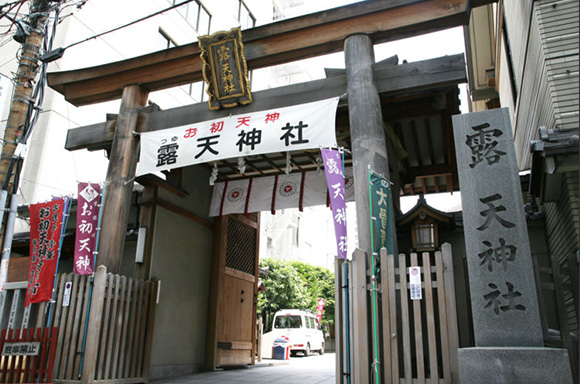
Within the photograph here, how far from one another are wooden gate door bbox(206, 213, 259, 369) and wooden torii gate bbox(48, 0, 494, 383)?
3.57 m

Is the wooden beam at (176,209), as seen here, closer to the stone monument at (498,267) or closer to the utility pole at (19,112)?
the utility pole at (19,112)

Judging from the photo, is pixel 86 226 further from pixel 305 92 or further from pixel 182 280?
pixel 305 92

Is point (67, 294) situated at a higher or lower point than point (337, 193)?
lower

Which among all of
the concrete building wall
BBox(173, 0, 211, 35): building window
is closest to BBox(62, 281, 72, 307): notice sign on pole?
the concrete building wall

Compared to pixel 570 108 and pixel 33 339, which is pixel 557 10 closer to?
pixel 570 108

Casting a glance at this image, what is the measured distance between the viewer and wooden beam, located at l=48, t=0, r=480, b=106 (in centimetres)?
834

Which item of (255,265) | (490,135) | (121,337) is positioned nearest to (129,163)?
(121,337)

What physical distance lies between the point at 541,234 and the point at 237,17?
76.7 feet

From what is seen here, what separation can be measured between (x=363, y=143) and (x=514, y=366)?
415cm

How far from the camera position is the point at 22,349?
8.01 meters

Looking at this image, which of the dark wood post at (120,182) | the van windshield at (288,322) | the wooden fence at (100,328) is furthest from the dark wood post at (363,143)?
the van windshield at (288,322)

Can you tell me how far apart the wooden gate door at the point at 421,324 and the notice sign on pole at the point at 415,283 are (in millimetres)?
63

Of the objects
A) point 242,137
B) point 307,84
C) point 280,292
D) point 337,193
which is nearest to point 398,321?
point 337,193

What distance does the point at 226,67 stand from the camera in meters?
9.28
